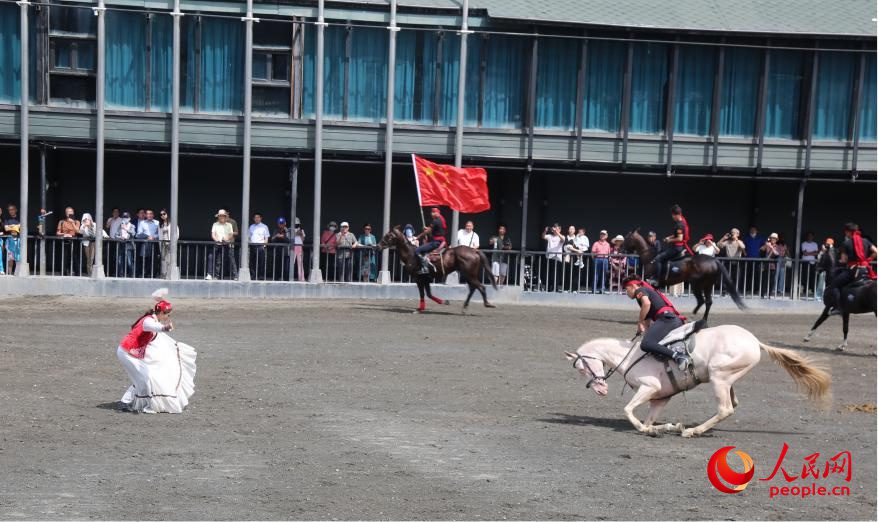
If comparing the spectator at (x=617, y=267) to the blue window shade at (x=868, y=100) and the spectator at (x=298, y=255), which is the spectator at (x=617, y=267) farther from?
the blue window shade at (x=868, y=100)

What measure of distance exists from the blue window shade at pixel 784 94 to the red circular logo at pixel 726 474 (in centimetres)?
2135

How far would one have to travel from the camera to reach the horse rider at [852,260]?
23578mm

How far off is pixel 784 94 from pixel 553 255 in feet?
25.7

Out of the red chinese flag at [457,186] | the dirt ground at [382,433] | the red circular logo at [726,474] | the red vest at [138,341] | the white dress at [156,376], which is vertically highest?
the red chinese flag at [457,186]

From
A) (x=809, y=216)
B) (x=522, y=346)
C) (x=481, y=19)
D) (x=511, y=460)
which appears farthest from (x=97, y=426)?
(x=809, y=216)

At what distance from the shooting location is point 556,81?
32719mm

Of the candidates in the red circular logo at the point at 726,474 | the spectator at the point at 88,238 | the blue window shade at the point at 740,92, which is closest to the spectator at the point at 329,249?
the spectator at the point at 88,238

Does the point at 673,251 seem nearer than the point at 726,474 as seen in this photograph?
No

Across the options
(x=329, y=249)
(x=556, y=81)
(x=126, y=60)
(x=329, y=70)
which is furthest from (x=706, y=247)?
(x=126, y=60)

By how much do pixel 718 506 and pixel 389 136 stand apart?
20436 millimetres

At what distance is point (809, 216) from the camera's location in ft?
117

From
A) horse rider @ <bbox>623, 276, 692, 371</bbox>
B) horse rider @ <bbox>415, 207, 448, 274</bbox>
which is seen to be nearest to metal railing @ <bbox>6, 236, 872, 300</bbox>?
horse rider @ <bbox>415, 207, 448, 274</bbox>

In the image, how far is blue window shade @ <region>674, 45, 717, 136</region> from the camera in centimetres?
3291

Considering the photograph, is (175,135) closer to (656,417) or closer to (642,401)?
(656,417)
